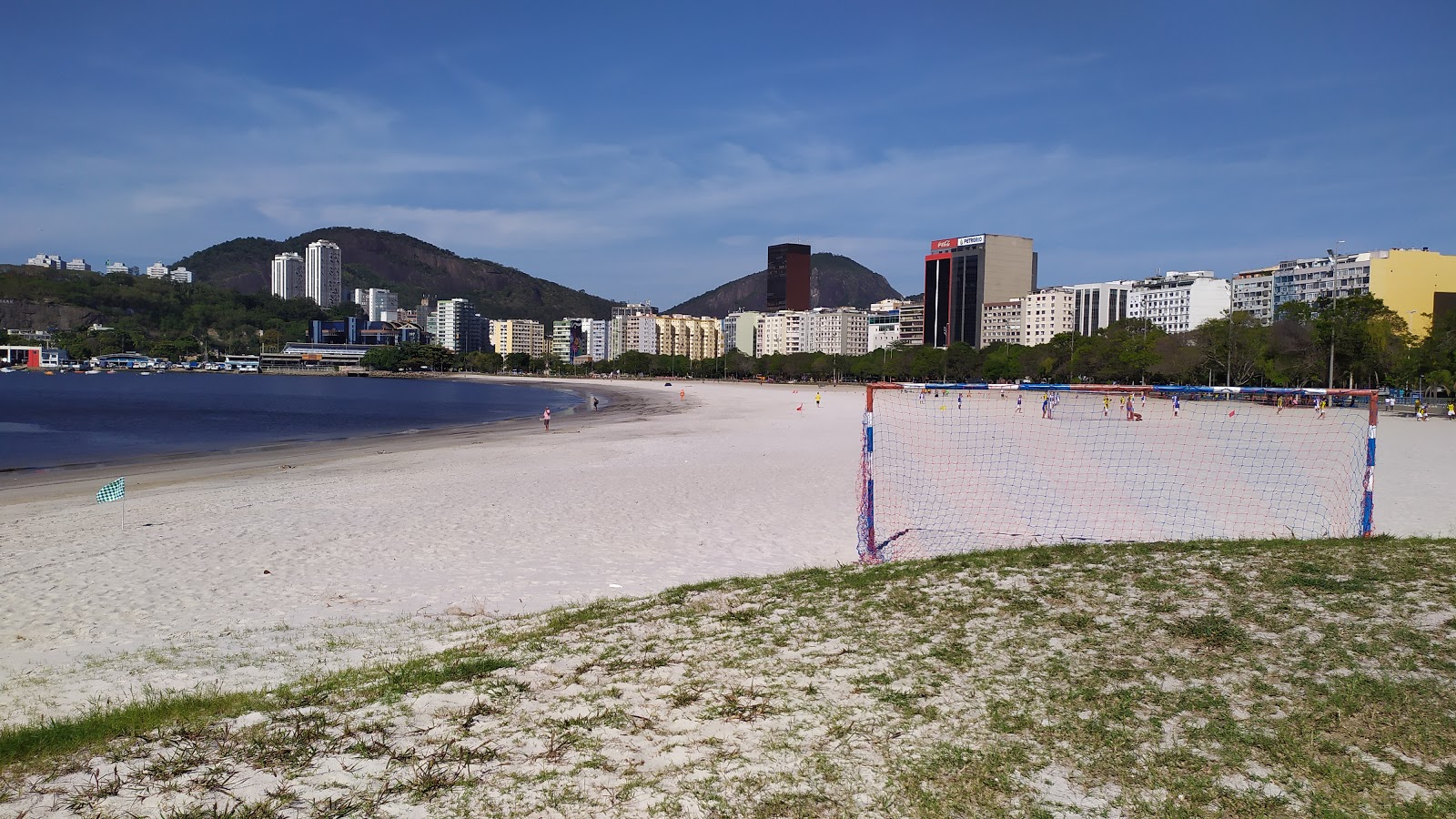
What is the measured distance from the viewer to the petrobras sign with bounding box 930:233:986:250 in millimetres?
173000

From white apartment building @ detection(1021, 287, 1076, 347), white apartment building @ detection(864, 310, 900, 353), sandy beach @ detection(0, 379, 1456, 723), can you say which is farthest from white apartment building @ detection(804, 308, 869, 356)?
sandy beach @ detection(0, 379, 1456, 723)

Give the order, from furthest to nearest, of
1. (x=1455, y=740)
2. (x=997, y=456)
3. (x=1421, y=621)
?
(x=997, y=456)
(x=1421, y=621)
(x=1455, y=740)

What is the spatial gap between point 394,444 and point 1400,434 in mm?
34322

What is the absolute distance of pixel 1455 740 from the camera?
3871 mm

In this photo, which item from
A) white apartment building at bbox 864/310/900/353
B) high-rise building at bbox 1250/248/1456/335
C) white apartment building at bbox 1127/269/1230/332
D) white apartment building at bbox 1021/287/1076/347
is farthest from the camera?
white apartment building at bbox 864/310/900/353

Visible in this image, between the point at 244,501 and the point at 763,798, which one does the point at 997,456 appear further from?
the point at 763,798

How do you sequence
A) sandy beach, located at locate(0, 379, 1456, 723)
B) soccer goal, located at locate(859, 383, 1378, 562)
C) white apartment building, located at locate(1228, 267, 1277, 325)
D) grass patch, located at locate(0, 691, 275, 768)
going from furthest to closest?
1. white apartment building, located at locate(1228, 267, 1277, 325)
2. soccer goal, located at locate(859, 383, 1378, 562)
3. sandy beach, located at locate(0, 379, 1456, 723)
4. grass patch, located at locate(0, 691, 275, 768)

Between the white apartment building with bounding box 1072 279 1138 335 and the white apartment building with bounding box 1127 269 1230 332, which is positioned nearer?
the white apartment building with bounding box 1127 269 1230 332

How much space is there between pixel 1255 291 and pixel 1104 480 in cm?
12873

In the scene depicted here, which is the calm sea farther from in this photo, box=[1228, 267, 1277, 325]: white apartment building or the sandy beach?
box=[1228, 267, 1277, 325]: white apartment building

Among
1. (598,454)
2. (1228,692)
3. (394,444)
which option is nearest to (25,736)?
(1228,692)

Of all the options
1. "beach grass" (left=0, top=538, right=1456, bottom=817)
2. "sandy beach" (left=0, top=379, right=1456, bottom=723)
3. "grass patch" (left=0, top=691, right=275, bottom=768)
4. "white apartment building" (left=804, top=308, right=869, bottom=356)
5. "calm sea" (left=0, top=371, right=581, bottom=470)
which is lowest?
"calm sea" (left=0, top=371, right=581, bottom=470)

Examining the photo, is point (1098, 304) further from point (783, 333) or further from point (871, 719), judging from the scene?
point (871, 719)

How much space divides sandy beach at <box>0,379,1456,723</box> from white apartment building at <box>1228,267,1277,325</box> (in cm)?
11542
